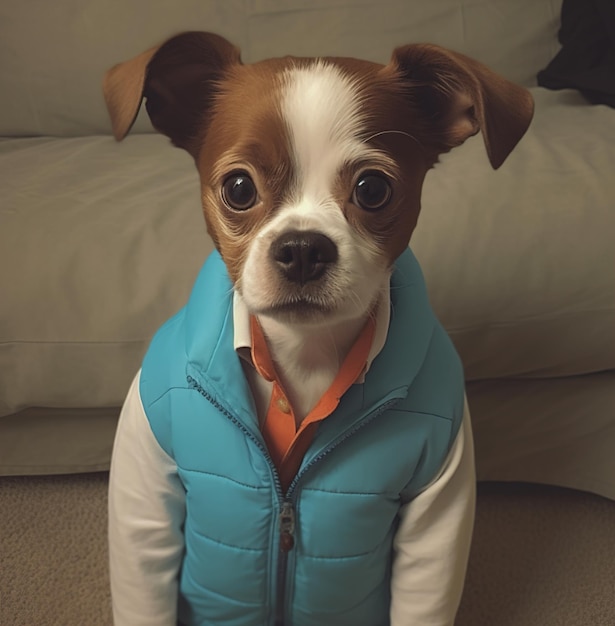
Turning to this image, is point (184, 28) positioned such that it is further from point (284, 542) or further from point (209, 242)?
point (284, 542)

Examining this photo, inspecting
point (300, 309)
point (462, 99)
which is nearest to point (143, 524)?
point (300, 309)

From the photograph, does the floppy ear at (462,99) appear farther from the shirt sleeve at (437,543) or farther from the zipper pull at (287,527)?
the zipper pull at (287,527)

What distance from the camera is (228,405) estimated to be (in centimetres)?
91

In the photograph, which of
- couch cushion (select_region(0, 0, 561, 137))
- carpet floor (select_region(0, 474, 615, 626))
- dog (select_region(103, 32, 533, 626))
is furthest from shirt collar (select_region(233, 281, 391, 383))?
couch cushion (select_region(0, 0, 561, 137))

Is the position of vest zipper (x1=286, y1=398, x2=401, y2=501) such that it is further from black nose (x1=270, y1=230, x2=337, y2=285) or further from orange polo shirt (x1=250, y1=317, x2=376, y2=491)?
black nose (x1=270, y1=230, x2=337, y2=285)

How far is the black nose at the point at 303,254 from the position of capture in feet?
2.56

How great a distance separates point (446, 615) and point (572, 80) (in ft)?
3.96

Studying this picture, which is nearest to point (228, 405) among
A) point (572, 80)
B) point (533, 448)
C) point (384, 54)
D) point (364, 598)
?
point (364, 598)

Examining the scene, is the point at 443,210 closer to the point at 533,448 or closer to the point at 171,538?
the point at 533,448

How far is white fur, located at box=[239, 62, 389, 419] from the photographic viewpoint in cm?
81

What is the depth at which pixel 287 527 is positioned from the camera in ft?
3.25

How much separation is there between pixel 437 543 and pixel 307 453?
23cm

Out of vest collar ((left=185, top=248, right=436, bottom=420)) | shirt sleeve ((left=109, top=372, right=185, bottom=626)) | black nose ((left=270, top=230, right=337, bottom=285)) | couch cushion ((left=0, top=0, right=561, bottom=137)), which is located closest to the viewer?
black nose ((left=270, top=230, right=337, bottom=285))

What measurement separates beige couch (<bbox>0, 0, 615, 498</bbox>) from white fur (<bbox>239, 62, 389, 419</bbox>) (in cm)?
47
